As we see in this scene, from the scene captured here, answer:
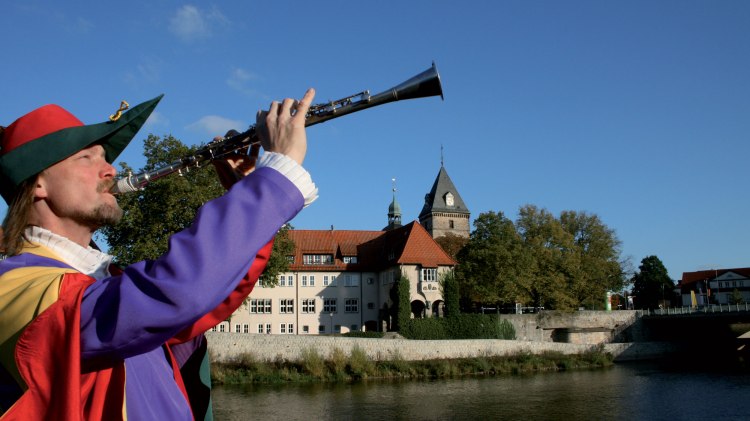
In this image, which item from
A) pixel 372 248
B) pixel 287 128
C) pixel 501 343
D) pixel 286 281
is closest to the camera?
pixel 287 128

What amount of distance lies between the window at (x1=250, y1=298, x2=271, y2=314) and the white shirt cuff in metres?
50.0

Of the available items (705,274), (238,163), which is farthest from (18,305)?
(705,274)

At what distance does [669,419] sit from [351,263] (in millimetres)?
35016

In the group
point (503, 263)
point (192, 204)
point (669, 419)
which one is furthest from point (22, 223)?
point (503, 263)

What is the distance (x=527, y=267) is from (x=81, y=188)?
4904cm

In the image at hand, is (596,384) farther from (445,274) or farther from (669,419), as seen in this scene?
(445,274)

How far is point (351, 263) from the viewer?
5375 centimetres

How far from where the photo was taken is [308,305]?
5172 cm

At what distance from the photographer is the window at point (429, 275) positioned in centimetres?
4678

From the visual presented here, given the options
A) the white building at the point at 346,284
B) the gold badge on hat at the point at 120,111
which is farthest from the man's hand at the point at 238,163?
the white building at the point at 346,284

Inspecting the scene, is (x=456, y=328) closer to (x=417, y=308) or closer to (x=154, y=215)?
(x=417, y=308)

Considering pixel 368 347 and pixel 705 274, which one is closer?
pixel 368 347

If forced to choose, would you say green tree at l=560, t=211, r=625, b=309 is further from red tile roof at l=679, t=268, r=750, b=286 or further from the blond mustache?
the blond mustache

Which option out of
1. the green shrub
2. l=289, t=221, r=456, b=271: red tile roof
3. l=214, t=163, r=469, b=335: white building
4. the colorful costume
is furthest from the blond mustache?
l=289, t=221, r=456, b=271: red tile roof
